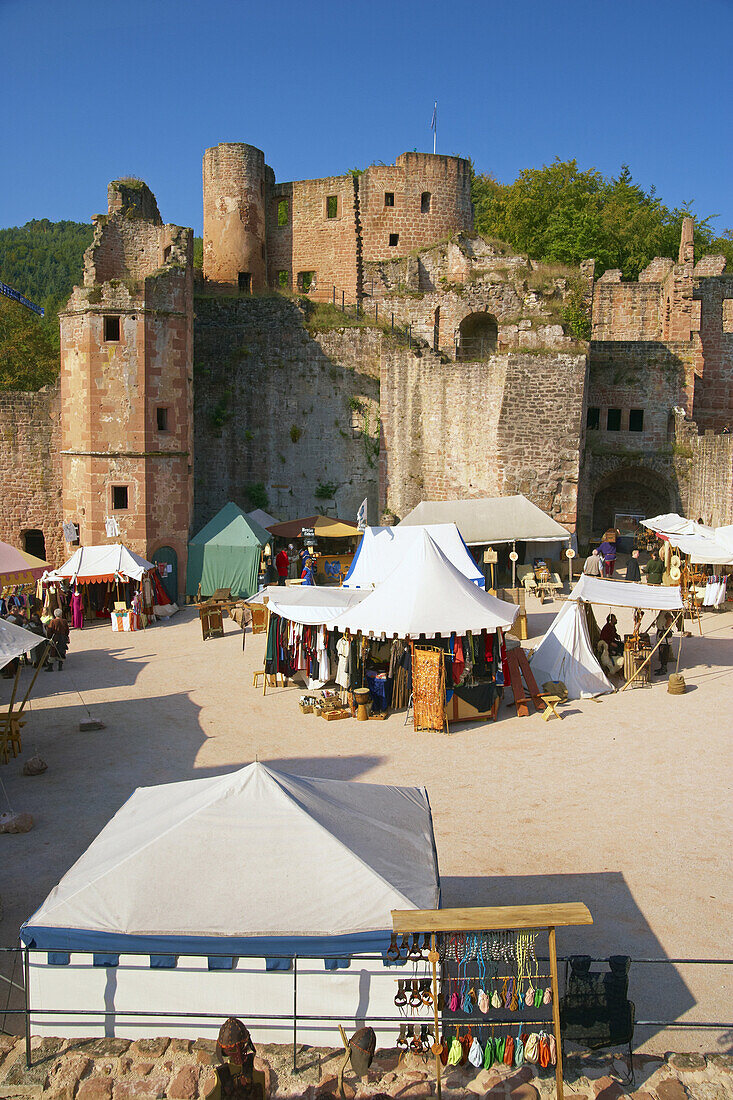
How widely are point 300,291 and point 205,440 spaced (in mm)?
7225

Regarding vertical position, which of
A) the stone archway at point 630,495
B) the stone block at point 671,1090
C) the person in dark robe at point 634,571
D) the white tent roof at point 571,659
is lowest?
the stone block at point 671,1090

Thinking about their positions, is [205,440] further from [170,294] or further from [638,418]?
[638,418]

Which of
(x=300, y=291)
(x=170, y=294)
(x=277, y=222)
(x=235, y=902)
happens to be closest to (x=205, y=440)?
(x=170, y=294)

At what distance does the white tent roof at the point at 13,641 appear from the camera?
869 centimetres

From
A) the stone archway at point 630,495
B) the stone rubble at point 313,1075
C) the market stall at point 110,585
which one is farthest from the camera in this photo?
the stone archway at point 630,495

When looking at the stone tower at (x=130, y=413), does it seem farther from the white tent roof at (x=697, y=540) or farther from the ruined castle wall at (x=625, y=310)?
the ruined castle wall at (x=625, y=310)

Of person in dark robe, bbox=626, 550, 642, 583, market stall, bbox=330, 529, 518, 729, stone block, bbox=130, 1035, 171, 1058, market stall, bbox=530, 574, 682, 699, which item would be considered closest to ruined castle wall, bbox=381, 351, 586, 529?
person in dark robe, bbox=626, 550, 642, 583

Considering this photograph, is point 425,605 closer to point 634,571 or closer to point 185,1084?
point 185,1084

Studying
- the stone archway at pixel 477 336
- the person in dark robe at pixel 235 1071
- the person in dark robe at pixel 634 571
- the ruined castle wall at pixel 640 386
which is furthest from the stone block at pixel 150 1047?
the ruined castle wall at pixel 640 386

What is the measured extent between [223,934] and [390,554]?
10.5 meters

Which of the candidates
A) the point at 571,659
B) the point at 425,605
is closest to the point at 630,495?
the point at 571,659

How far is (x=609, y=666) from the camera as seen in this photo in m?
12.2

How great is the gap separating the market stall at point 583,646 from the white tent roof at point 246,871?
654cm

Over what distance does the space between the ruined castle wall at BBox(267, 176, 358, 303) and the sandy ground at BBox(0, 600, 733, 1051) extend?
17.2 meters
